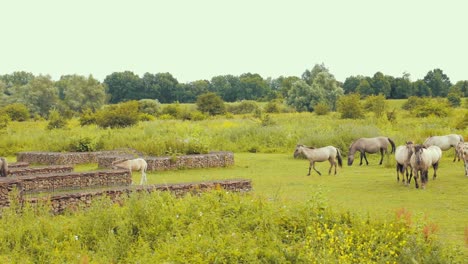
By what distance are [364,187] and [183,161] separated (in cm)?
834

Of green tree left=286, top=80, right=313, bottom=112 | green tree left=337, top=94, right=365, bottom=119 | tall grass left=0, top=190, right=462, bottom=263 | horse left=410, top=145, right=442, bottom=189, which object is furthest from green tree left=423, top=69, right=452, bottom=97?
tall grass left=0, top=190, right=462, bottom=263

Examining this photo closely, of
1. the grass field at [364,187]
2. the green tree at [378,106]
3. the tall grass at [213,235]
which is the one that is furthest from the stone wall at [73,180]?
the green tree at [378,106]

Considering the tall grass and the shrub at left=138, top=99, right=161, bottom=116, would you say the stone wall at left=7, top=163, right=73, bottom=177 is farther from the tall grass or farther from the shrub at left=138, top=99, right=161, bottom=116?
the shrub at left=138, top=99, right=161, bottom=116

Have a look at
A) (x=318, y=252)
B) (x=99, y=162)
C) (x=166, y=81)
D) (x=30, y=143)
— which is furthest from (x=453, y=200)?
(x=166, y=81)

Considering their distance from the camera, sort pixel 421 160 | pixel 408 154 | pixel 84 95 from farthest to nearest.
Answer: pixel 84 95, pixel 408 154, pixel 421 160

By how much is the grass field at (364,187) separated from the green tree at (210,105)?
32267 millimetres

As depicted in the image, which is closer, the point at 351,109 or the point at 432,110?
the point at 351,109

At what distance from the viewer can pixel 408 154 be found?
15.7 meters

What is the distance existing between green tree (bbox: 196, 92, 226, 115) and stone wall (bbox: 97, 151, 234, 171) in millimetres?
34338

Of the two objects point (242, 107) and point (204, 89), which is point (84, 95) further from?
point (204, 89)

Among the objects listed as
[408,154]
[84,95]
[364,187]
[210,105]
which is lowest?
[364,187]

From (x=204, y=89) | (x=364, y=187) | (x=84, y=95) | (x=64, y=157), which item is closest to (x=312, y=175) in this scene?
(x=364, y=187)

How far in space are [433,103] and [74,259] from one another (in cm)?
4258

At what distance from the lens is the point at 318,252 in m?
8.30
